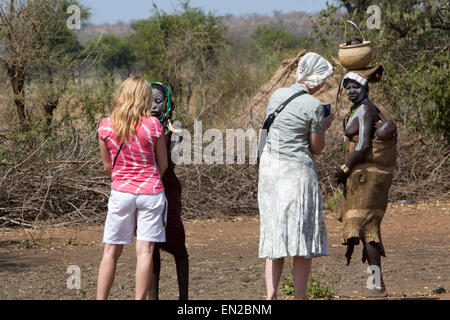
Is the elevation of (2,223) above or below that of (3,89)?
below

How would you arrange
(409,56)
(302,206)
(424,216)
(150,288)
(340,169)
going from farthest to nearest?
(409,56), (424,216), (340,169), (150,288), (302,206)

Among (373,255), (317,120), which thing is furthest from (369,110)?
(373,255)

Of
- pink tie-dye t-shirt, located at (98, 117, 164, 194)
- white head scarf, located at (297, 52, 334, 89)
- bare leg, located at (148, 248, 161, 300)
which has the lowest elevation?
bare leg, located at (148, 248, 161, 300)

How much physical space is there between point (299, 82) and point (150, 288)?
177 centimetres

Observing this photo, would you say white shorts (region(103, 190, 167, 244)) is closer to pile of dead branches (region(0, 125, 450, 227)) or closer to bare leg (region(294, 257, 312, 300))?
bare leg (region(294, 257, 312, 300))

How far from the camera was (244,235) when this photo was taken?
9078 millimetres

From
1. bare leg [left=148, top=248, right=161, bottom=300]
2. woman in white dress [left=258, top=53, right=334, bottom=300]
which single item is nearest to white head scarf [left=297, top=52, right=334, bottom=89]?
woman in white dress [left=258, top=53, right=334, bottom=300]

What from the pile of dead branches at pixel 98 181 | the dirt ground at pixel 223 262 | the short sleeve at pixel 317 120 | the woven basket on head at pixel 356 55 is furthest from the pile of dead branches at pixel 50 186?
the short sleeve at pixel 317 120

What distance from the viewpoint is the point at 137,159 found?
4.41 metres

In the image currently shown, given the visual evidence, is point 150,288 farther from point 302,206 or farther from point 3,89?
point 3,89

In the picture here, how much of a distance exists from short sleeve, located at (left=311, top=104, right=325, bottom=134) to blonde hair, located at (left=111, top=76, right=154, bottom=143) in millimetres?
1040

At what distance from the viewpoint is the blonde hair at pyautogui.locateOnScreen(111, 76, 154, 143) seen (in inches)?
172

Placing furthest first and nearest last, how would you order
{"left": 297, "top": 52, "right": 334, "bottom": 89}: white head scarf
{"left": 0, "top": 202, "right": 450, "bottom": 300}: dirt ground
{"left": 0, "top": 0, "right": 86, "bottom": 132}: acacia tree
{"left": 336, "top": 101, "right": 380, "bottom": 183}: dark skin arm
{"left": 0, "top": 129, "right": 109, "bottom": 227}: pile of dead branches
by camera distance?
1. {"left": 0, "top": 0, "right": 86, "bottom": 132}: acacia tree
2. {"left": 0, "top": 129, "right": 109, "bottom": 227}: pile of dead branches
3. {"left": 0, "top": 202, "right": 450, "bottom": 300}: dirt ground
4. {"left": 336, "top": 101, "right": 380, "bottom": 183}: dark skin arm
5. {"left": 297, "top": 52, "right": 334, "bottom": 89}: white head scarf
